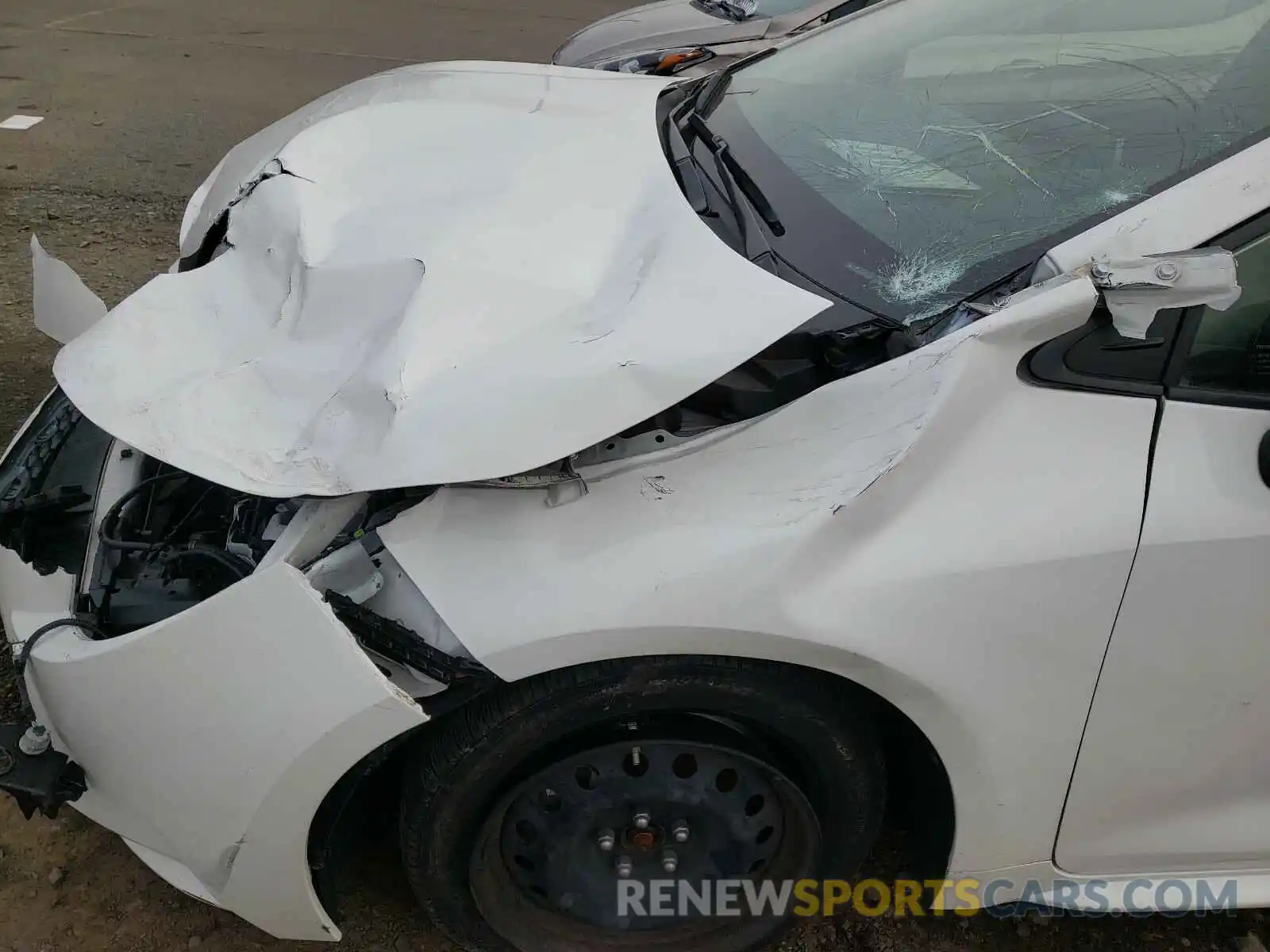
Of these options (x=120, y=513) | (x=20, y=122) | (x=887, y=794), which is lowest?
(x=887, y=794)

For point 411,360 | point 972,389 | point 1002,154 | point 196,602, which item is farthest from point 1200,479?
point 196,602

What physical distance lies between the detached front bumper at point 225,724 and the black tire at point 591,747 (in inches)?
6.2

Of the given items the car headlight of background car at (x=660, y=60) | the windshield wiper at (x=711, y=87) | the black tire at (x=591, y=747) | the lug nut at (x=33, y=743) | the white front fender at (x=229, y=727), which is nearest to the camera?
the white front fender at (x=229, y=727)

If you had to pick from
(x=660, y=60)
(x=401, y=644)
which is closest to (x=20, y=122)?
(x=660, y=60)

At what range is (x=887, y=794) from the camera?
72.1 inches

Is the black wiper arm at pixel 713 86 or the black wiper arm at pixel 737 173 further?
the black wiper arm at pixel 713 86

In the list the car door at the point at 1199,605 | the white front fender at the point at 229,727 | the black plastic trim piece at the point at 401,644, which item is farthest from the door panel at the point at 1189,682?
the white front fender at the point at 229,727

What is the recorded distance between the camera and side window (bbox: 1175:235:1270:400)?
4.69ft

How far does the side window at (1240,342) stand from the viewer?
143 centimetres

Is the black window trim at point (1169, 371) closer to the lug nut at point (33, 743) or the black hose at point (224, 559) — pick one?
the black hose at point (224, 559)

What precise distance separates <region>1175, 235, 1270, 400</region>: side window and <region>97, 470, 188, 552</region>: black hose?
1673 mm

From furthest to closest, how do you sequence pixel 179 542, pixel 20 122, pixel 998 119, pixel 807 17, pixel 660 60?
pixel 20 122 < pixel 807 17 < pixel 660 60 < pixel 998 119 < pixel 179 542

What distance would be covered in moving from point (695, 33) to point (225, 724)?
3903mm

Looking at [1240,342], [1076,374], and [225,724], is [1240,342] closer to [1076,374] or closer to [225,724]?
[1076,374]
